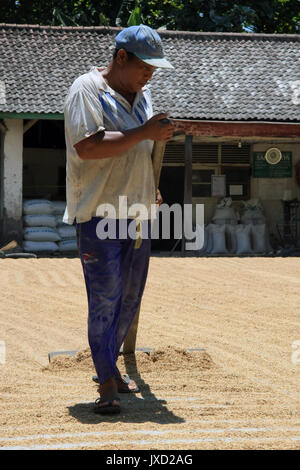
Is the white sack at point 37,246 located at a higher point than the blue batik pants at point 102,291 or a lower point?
lower

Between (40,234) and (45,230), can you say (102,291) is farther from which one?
(45,230)

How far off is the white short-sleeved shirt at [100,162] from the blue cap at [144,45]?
0.23 m

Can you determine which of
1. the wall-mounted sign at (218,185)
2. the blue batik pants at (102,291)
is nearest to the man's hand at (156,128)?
the blue batik pants at (102,291)

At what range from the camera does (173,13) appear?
2564cm

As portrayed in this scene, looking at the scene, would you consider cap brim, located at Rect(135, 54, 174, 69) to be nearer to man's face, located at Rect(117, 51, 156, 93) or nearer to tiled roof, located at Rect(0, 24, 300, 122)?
man's face, located at Rect(117, 51, 156, 93)

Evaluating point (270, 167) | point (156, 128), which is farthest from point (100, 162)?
point (270, 167)

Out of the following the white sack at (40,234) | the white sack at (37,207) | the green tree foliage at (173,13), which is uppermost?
the green tree foliage at (173,13)

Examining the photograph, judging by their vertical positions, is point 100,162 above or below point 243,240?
above

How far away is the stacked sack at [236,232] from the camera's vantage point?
16812 millimetres

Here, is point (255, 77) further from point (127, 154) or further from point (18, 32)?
point (127, 154)

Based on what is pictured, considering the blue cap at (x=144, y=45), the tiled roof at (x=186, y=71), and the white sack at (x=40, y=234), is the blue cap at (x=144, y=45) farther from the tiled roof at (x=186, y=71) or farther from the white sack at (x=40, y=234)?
the white sack at (x=40, y=234)

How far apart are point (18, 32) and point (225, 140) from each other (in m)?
5.49

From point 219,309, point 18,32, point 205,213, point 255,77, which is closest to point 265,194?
point 205,213

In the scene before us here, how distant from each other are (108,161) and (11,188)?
1237 cm
